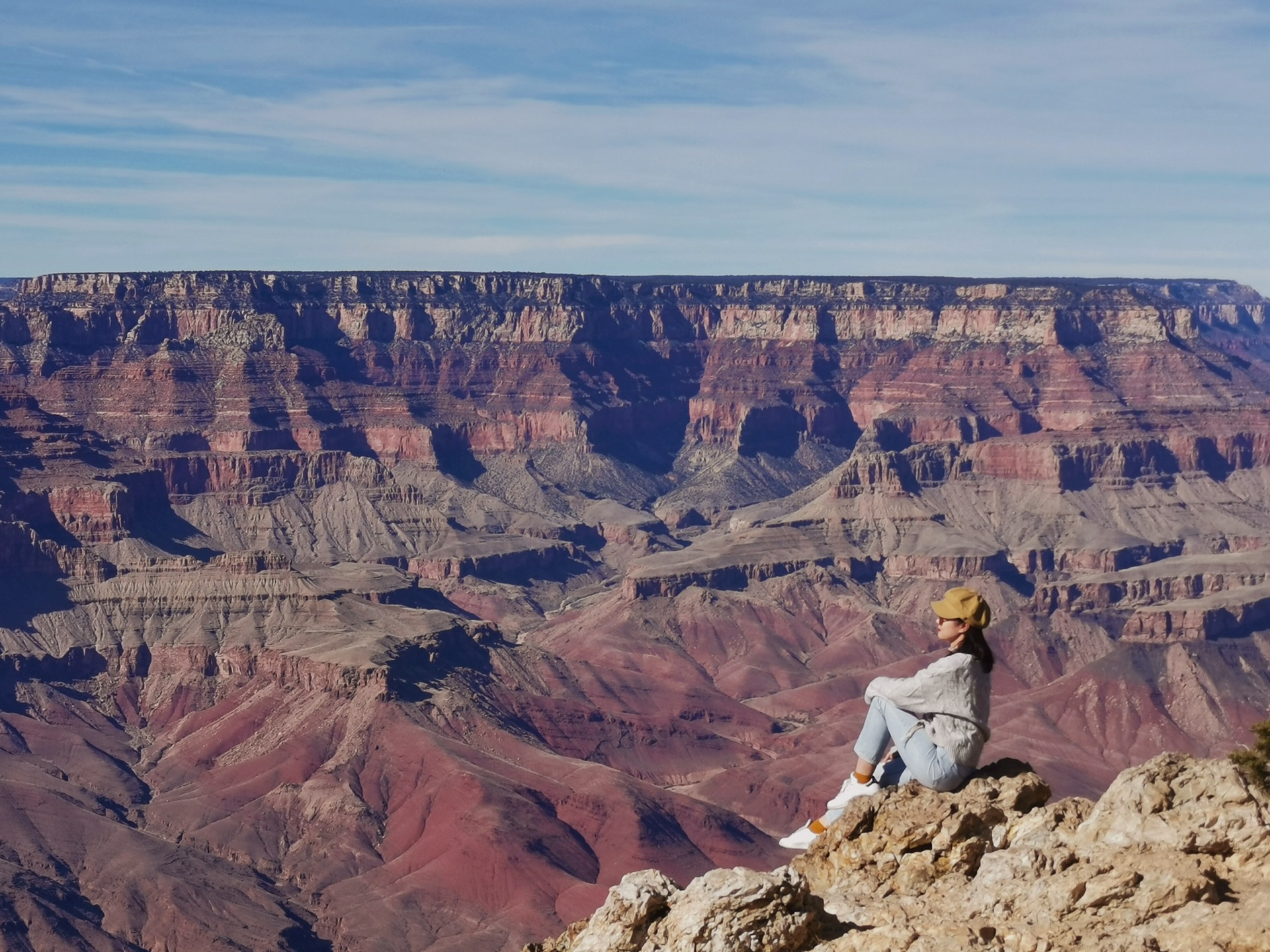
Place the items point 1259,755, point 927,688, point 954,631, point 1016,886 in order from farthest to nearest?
point 1259,755 → point 954,631 → point 927,688 → point 1016,886

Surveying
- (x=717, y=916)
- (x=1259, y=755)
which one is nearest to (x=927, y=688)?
(x=717, y=916)

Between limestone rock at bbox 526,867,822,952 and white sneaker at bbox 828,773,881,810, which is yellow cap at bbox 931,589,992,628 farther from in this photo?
limestone rock at bbox 526,867,822,952

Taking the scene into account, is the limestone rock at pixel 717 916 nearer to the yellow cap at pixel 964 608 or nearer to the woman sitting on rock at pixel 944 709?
the woman sitting on rock at pixel 944 709

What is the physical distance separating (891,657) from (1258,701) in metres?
39.5

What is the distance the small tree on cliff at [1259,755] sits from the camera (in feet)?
108

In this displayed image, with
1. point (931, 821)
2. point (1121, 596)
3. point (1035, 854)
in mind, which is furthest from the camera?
point (1121, 596)

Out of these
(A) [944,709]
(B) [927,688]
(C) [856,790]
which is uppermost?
(B) [927,688]

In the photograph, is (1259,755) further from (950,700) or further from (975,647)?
(950,700)

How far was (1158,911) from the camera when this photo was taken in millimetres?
19531

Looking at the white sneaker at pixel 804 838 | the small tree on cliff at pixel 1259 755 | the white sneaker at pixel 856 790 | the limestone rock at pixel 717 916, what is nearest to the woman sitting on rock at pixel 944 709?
the white sneaker at pixel 856 790

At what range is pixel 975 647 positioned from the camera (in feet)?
76.8

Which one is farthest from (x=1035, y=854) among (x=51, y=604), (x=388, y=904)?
(x=51, y=604)

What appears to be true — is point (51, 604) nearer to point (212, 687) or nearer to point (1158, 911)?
point (212, 687)

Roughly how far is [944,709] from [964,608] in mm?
1314
